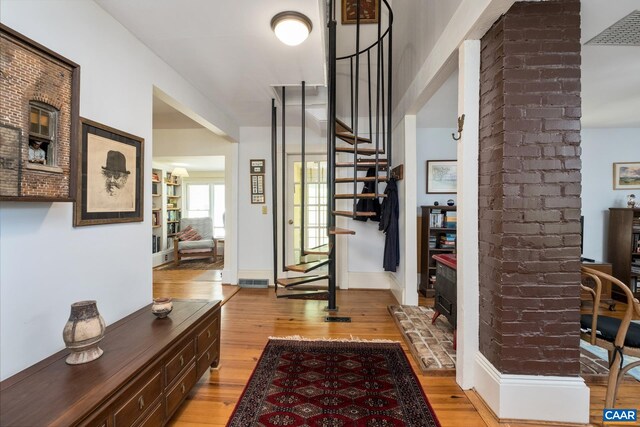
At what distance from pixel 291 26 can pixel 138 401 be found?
84.7 inches

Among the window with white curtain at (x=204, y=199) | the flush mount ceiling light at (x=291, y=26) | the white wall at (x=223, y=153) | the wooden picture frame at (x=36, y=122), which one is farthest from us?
the window with white curtain at (x=204, y=199)

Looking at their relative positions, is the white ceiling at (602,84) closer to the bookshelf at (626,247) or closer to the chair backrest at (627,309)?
the bookshelf at (626,247)

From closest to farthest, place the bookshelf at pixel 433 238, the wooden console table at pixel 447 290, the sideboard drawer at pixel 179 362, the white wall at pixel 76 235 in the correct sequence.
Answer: the white wall at pixel 76 235 → the sideboard drawer at pixel 179 362 → the wooden console table at pixel 447 290 → the bookshelf at pixel 433 238

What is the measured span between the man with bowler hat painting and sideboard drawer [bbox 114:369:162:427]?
109 cm

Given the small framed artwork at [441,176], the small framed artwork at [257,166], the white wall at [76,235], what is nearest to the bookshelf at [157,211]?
the small framed artwork at [257,166]

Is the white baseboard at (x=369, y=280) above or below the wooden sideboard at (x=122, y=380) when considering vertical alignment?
below

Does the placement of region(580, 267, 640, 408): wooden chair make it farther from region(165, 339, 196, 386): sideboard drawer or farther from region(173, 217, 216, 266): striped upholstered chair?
region(173, 217, 216, 266): striped upholstered chair

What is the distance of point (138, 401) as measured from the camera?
1182 mm

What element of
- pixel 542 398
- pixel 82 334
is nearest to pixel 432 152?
pixel 542 398

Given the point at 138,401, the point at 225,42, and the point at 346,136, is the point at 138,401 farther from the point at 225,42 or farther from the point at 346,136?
the point at 346,136

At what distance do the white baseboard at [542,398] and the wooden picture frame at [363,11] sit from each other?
3476mm

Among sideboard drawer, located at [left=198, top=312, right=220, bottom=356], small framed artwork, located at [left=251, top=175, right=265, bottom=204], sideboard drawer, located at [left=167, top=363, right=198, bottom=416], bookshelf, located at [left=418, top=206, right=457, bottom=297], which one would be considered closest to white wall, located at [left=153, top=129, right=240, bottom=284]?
small framed artwork, located at [left=251, top=175, right=265, bottom=204]

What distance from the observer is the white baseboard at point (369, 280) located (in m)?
4.10

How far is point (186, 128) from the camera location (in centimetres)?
445
